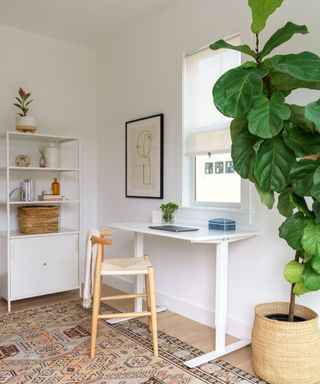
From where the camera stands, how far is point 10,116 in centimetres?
363

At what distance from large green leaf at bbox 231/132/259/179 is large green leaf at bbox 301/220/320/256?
0.39 meters

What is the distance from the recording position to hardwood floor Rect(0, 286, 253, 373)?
2333mm

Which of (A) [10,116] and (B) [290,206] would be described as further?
(A) [10,116]

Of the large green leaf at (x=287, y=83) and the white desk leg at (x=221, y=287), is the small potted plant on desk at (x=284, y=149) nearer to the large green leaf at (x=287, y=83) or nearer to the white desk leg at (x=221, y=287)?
the large green leaf at (x=287, y=83)

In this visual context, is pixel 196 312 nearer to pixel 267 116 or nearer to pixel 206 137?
pixel 206 137

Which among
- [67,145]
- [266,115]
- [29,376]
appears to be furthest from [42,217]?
[266,115]

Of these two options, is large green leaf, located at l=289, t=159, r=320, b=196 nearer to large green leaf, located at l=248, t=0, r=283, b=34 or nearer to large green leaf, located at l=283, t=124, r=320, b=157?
large green leaf, located at l=283, t=124, r=320, b=157

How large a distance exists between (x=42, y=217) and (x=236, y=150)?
7.35 feet

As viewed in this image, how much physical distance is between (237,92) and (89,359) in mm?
1791

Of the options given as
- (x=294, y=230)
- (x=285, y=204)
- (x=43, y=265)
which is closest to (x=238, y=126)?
(x=285, y=204)

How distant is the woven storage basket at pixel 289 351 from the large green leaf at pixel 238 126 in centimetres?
102

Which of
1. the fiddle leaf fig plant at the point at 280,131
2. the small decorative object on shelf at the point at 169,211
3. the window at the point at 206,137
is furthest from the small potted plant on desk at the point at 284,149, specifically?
the small decorative object on shelf at the point at 169,211

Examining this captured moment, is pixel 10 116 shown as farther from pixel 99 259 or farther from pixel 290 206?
pixel 290 206

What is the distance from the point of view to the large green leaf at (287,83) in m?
1.68
